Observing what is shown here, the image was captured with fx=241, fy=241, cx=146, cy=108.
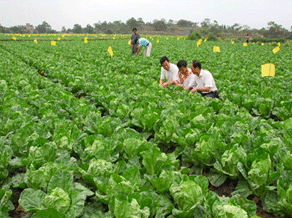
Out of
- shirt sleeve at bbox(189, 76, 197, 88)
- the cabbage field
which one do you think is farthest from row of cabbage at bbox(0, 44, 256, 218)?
shirt sleeve at bbox(189, 76, 197, 88)

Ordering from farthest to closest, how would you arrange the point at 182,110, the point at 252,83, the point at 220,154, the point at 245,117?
the point at 252,83 < the point at 182,110 < the point at 245,117 < the point at 220,154

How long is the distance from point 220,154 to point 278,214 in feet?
2.58

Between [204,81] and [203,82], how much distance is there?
0.30ft

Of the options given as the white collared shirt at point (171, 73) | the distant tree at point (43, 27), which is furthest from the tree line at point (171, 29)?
the white collared shirt at point (171, 73)

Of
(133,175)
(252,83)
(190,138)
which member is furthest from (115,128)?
(252,83)

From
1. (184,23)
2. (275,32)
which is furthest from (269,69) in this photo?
(184,23)

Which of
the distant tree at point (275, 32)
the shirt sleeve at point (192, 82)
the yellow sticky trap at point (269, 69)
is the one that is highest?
the distant tree at point (275, 32)

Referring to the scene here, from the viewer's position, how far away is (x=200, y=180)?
2135mm

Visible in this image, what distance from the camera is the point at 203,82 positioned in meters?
6.08

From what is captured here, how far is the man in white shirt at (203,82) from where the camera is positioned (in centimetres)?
579

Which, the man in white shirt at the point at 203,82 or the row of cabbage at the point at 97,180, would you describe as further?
the man in white shirt at the point at 203,82

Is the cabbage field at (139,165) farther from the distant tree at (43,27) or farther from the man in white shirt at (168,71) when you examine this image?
the distant tree at (43,27)

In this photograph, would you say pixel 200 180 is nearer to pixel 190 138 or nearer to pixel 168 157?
pixel 168 157

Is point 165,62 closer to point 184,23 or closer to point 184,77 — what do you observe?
point 184,77
